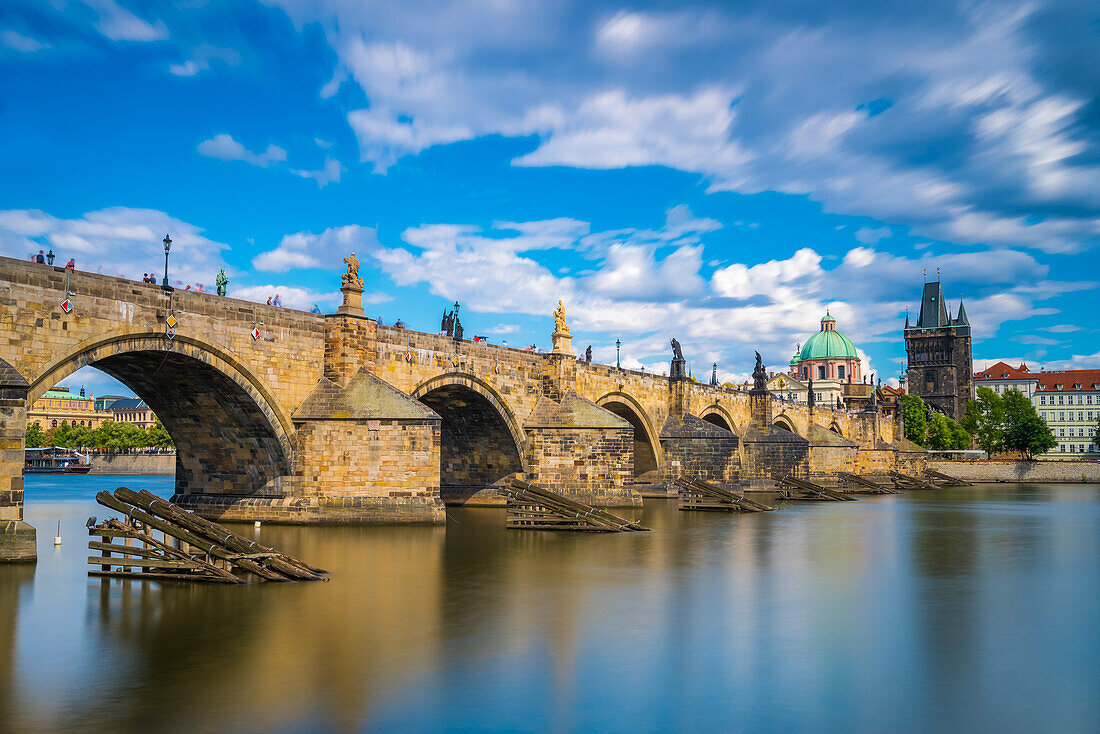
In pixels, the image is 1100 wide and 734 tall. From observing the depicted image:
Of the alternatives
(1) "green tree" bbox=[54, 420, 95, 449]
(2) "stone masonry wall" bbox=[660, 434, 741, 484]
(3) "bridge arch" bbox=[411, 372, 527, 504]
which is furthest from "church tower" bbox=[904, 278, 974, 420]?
(1) "green tree" bbox=[54, 420, 95, 449]

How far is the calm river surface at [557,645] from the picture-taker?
24.6ft

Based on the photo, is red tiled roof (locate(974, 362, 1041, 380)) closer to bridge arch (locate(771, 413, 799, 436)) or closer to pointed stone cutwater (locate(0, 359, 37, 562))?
bridge arch (locate(771, 413, 799, 436))

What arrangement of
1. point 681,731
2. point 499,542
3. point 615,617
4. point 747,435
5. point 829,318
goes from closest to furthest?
1. point 681,731
2. point 615,617
3. point 499,542
4. point 747,435
5. point 829,318

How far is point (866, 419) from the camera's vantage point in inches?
2862

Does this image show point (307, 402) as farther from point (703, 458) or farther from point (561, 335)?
point (703, 458)

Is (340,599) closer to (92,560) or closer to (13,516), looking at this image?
(92,560)

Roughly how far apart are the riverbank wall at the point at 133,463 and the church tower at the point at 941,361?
95051mm

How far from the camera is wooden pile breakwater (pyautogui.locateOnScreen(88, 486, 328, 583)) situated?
42.1 feet

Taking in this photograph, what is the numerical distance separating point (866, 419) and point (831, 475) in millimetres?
18905

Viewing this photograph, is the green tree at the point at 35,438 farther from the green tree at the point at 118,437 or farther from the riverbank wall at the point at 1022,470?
the riverbank wall at the point at 1022,470

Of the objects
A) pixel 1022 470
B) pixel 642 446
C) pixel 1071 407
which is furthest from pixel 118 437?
pixel 1071 407

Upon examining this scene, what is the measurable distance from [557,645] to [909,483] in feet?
188

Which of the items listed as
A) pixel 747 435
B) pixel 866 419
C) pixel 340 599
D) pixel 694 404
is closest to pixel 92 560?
pixel 340 599

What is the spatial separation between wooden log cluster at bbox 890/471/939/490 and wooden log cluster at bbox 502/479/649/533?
4313cm
